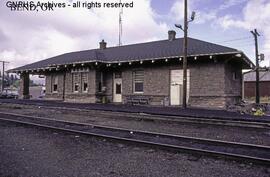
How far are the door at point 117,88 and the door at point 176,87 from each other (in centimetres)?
530

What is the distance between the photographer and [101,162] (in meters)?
6.13

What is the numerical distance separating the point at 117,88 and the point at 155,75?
4347 millimetres

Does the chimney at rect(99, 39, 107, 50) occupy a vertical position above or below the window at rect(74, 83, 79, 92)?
above

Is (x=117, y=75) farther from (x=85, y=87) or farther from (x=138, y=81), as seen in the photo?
(x=85, y=87)

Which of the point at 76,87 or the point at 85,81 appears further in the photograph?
the point at 76,87

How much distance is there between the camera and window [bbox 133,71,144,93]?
903 inches

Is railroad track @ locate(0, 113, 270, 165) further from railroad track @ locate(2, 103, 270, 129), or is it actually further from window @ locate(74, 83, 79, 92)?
window @ locate(74, 83, 79, 92)

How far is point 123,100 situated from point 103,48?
10.1 m

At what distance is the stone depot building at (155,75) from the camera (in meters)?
19.3

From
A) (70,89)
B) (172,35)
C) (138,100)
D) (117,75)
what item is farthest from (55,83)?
(172,35)

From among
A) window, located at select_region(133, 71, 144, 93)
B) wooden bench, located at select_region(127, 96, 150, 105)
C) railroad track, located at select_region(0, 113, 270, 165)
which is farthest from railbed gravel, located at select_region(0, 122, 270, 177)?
window, located at select_region(133, 71, 144, 93)

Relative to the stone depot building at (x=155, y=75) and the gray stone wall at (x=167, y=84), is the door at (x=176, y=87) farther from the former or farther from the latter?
the gray stone wall at (x=167, y=84)

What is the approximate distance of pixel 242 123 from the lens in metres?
11.5

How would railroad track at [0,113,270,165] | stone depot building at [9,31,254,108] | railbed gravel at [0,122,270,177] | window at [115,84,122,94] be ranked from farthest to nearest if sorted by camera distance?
window at [115,84,122,94], stone depot building at [9,31,254,108], railroad track at [0,113,270,165], railbed gravel at [0,122,270,177]
